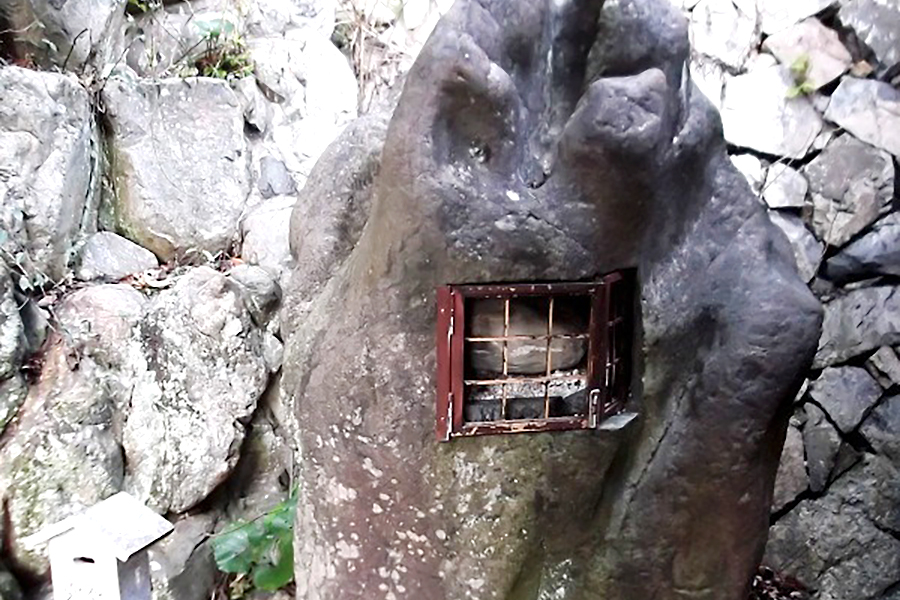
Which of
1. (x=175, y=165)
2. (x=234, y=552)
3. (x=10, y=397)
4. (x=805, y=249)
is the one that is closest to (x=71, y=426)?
(x=10, y=397)

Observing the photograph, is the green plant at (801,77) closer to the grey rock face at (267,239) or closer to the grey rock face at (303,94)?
the grey rock face at (303,94)

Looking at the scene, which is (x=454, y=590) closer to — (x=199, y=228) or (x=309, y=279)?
(x=309, y=279)

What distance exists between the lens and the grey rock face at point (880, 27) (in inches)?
158

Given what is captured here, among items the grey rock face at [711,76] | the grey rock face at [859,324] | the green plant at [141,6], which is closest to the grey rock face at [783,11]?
the grey rock face at [711,76]

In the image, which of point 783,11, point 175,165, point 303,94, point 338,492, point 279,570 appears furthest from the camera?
point 303,94

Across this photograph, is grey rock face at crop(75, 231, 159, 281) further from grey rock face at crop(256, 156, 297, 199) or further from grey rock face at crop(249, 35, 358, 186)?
grey rock face at crop(249, 35, 358, 186)

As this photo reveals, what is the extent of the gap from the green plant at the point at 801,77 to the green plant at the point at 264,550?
324 centimetres

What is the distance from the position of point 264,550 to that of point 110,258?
151 cm

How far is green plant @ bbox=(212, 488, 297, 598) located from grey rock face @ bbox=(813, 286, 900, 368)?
2749mm

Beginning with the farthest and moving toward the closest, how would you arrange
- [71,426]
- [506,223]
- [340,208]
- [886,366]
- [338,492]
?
[886,366] → [71,426] → [340,208] → [338,492] → [506,223]

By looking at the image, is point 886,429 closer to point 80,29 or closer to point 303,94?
point 303,94

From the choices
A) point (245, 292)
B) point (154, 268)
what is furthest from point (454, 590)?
point (154, 268)

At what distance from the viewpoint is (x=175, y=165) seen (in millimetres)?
3812

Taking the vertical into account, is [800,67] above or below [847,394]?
above
